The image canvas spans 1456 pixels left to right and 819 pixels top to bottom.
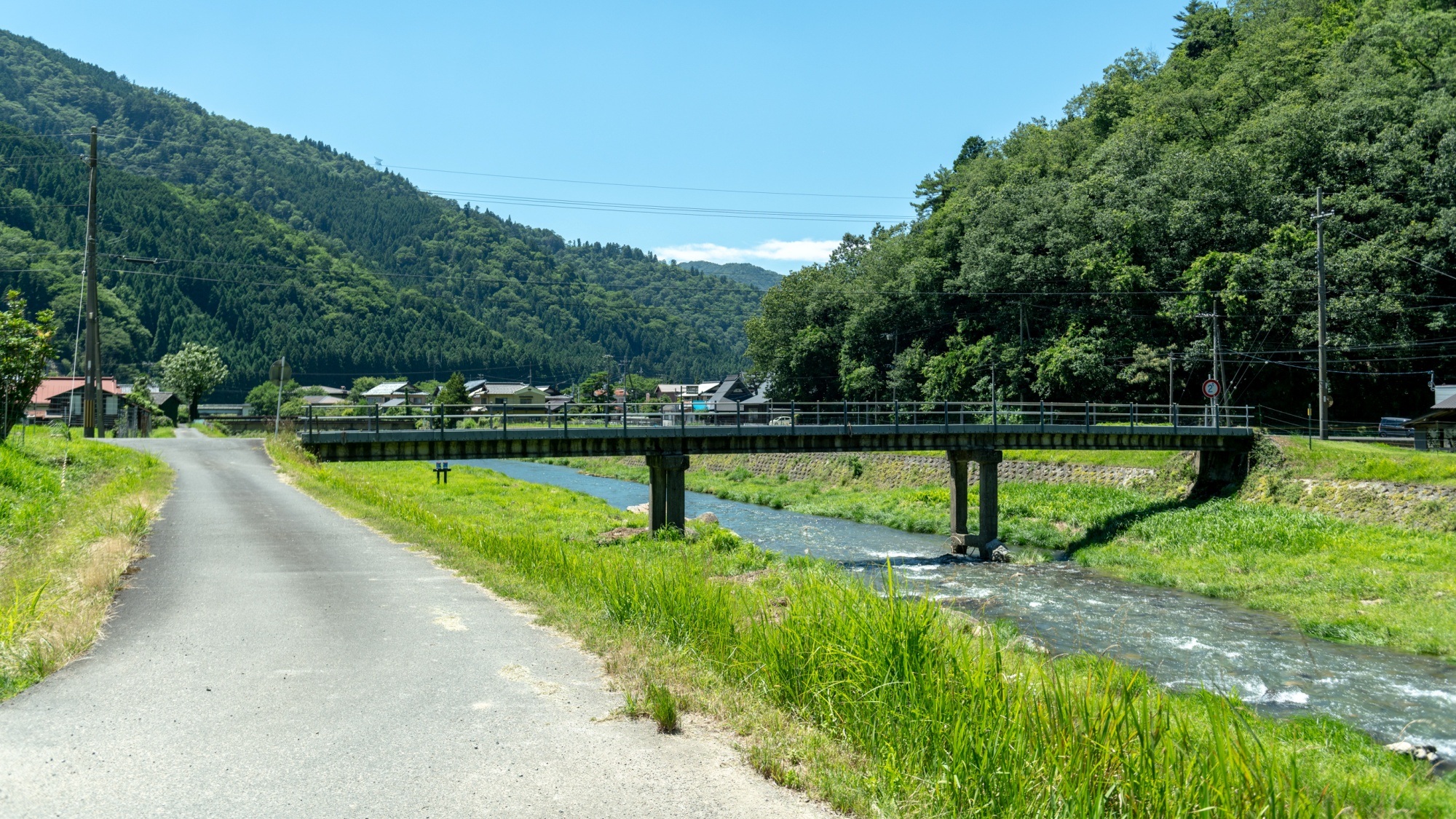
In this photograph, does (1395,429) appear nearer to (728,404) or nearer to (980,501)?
(980,501)

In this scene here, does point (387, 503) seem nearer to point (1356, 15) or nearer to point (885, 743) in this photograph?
point (885, 743)

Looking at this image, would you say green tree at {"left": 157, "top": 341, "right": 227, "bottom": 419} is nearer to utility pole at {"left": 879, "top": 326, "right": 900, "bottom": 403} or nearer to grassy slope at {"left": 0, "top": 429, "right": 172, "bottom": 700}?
grassy slope at {"left": 0, "top": 429, "right": 172, "bottom": 700}

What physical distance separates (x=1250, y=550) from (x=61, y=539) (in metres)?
31.3

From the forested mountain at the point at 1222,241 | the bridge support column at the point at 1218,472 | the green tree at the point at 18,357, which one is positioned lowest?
the bridge support column at the point at 1218,472

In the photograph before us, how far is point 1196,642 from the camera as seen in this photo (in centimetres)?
1942

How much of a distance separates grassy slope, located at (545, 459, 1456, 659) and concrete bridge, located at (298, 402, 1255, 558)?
2.73 metres

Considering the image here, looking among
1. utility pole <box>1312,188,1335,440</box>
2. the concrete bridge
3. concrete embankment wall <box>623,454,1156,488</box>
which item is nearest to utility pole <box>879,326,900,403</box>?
concrete embankment wall <box>623,454,1156,488</box>

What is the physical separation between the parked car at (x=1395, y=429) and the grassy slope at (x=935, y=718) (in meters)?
33.1

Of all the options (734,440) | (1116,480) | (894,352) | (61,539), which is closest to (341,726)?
(61,539)

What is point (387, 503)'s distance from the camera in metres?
26.7

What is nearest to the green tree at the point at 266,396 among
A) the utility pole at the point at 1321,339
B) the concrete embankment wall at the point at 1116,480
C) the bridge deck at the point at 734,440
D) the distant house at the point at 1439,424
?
the concrete embankment wall at the point at 1116,480

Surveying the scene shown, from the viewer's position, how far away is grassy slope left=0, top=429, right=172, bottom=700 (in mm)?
9680

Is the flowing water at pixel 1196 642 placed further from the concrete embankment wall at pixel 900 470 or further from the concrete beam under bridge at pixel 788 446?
the concrete embankment wall at pixel 900 470

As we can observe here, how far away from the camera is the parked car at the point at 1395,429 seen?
130 ft
